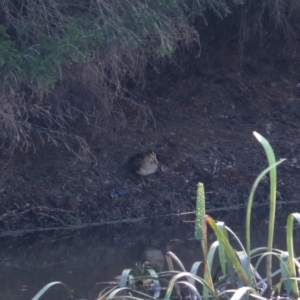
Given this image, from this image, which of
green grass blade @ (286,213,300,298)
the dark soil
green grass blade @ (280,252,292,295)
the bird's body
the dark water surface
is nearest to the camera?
green grass blade @ (286,213,300,298)

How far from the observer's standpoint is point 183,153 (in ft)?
37.4

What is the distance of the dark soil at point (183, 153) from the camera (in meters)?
9.81

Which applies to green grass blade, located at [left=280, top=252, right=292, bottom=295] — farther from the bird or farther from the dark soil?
the bird

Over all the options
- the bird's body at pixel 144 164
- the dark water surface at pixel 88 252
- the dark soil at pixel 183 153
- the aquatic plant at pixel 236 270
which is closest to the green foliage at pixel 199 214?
the aquatic plant at pixel 236 270

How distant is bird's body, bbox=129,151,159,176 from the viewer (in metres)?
10.6

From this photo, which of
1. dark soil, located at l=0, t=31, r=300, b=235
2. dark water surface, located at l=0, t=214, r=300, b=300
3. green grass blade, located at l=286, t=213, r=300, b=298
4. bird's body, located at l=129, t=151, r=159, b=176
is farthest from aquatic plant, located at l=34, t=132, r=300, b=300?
bird's body, located at l=129, t=151, r=159, b=176

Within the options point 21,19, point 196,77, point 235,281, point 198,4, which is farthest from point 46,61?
point 196,77

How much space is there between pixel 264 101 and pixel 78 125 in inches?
148

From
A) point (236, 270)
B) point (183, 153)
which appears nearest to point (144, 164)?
point (183, 153)

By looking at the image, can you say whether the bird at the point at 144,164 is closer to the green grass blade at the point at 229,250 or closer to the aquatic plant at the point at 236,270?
the aquatic plant at the point at 236,270

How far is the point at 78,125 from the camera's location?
11508mm

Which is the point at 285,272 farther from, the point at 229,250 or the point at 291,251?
the point at 229,250

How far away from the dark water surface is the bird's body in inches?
49.7

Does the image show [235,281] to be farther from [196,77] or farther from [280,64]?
[280,64]
